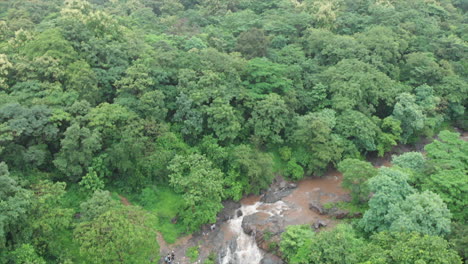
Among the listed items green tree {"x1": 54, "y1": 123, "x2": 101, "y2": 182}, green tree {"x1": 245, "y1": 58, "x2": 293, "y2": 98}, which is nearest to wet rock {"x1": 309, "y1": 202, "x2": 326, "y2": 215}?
green tree {"x1": 245, "y1": 58, "x2": 293, "y2": 98}

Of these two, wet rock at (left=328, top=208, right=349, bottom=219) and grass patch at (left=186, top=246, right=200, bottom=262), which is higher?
wet rock at (left=328, top=208, right=349, bottom=219)

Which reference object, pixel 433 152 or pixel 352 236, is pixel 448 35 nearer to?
pixel 433 152

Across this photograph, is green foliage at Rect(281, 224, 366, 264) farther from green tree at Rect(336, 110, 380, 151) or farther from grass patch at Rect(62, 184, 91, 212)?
Result: grass patch at Rect(62, 184, 91, 212)

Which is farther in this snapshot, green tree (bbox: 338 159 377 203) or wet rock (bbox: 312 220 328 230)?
green tree (bbox: 338 159 377 203)

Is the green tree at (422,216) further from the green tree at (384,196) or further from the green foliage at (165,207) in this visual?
the green foliage at (165,207)

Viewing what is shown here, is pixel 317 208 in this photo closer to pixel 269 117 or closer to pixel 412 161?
pixel 412 161

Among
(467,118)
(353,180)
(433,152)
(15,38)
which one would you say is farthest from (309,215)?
(15,38)
